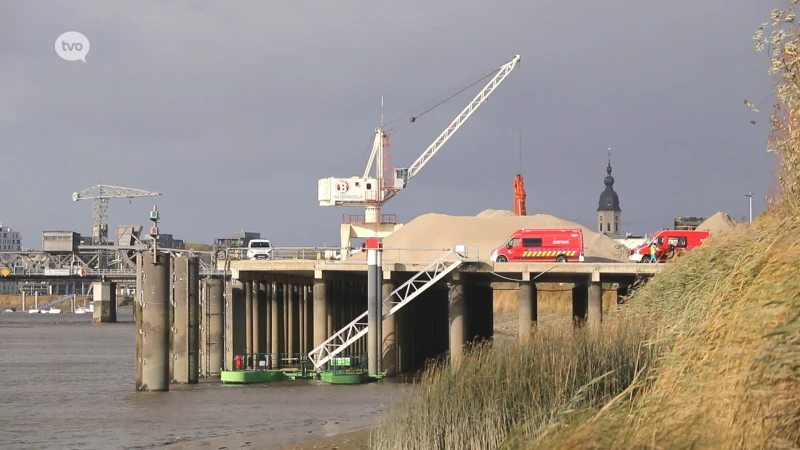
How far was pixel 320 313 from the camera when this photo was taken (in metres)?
47.0

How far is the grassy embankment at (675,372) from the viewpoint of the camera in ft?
40.9

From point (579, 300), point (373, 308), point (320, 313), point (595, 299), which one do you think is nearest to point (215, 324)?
point (320, 313)

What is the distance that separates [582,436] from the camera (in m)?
13.6

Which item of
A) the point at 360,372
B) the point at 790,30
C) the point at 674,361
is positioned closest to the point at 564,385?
the point at 674,361

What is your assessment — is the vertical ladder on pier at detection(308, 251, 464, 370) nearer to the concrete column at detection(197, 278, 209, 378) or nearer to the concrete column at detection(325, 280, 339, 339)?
the concrete column at detection(197, 278, 209, 378)

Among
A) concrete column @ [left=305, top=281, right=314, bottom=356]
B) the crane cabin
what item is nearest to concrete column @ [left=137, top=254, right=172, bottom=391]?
concrete column @ [left=305, top=281, right=314, bottom=356]

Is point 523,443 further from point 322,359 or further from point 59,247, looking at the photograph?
point 59,247

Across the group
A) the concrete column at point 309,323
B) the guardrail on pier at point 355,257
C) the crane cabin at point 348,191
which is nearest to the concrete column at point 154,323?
the guardrail on pier at point 355,257

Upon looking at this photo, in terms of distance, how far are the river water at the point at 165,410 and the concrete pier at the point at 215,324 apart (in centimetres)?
335

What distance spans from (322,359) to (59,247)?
13178 centimetres

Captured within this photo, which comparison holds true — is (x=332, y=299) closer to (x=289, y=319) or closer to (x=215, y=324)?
(x=289, y=319)

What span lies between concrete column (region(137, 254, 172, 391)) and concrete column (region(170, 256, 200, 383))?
3.09 metres

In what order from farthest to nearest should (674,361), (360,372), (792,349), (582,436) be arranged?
(360,372), (674,361), (582,436), (792,349)

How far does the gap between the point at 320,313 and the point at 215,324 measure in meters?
4.33
